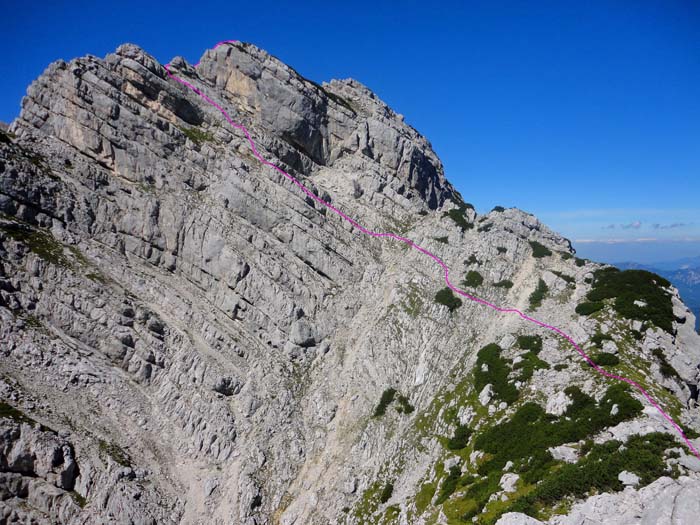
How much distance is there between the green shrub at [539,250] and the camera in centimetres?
7519

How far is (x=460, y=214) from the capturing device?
87312 millimetres

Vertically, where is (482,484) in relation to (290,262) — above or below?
below

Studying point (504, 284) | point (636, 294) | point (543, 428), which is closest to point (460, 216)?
point (504, 284)

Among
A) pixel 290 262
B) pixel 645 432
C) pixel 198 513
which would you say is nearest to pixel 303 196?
pixel 290 262

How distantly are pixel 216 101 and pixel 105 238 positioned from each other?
39442mm

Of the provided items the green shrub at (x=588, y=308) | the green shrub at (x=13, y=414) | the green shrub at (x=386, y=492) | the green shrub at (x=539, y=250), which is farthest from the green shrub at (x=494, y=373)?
the green shrub at (x=13, y=414)

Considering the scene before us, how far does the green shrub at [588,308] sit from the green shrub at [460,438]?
77.3 feet

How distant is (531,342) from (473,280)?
17.5m

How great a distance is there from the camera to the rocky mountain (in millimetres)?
39656

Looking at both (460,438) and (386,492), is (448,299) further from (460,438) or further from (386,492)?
(386,492)

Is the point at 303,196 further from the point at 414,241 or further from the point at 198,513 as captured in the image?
the point at 198,513

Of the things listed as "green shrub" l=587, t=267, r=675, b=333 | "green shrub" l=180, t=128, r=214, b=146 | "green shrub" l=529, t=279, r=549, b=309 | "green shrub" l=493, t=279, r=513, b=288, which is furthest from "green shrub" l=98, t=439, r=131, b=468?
"green shrub" l=587, t=267, r=675, b=333

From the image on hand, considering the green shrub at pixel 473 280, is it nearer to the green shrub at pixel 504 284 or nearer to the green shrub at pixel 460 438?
the green shrub at pixel 504 284

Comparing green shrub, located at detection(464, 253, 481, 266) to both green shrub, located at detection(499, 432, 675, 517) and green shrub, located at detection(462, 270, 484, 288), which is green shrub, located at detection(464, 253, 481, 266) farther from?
green shrub, located at detection(499, 432, 675, 517)
